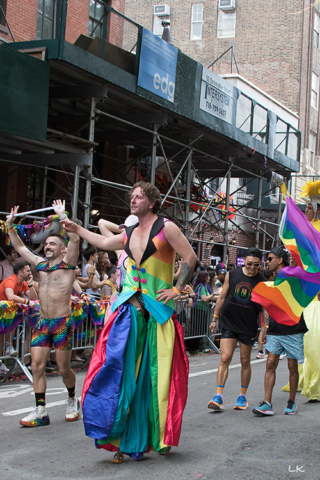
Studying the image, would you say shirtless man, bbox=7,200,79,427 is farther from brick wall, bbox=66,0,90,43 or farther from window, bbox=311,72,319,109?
window, bbox=311,72,319,109

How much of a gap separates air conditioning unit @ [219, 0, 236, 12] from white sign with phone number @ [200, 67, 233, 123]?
20.0 meters

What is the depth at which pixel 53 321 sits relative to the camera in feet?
19.1

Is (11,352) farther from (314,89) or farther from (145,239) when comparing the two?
(314,89)

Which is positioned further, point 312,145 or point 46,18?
point 312,145

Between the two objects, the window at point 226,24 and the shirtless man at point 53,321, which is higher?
the window at point 226,24

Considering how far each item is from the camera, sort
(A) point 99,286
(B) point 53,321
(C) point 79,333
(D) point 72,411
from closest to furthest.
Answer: (B) point 53,321 → (D) point 72,411 → (C) point 79,333 → (A) point 99,286

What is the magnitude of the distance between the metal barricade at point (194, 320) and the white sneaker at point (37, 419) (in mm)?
5922

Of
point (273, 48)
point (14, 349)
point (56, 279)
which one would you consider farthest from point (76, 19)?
point (273, 48)

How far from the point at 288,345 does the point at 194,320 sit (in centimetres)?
566

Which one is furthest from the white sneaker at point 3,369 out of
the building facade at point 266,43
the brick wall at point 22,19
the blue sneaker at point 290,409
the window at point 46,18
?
the building facade at point 266,43

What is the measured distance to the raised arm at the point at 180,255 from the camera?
456 cm

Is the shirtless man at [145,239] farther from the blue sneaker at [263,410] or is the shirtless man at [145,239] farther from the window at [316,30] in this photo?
the window at [316,30]

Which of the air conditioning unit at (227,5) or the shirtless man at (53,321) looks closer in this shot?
the shirtless man at (53,321)

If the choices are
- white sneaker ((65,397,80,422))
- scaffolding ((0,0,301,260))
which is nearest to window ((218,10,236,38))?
scaffolding ((0,0,301,260))
